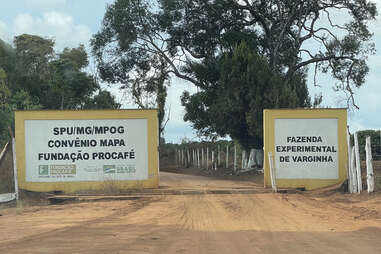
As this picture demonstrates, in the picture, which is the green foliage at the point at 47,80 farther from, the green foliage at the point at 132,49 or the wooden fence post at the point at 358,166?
the wooden fence post at the point at 358,166

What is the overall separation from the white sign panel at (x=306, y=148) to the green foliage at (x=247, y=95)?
298 inches

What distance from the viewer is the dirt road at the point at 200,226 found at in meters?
8.41

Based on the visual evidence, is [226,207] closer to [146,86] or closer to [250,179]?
[250,179]

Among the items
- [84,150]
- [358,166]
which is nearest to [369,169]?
[358,166]

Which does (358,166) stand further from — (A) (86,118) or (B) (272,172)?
(A) (86,118)

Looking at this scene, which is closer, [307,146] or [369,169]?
[369,169]

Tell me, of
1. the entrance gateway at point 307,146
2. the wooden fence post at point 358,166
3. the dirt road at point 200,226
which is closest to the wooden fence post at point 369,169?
the dirt road at point 200,226

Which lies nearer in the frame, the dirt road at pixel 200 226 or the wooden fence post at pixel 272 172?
the dirt road at pixel 200 226

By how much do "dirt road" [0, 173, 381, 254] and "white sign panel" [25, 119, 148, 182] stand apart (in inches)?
121

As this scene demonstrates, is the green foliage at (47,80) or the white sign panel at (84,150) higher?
the green foliage at (47,80)

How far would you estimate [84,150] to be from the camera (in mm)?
19734

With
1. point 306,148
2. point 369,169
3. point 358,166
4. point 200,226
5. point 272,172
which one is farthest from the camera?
point 306,148

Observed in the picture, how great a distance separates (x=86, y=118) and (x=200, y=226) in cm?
1021

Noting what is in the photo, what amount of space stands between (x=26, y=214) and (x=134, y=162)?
237 inches
